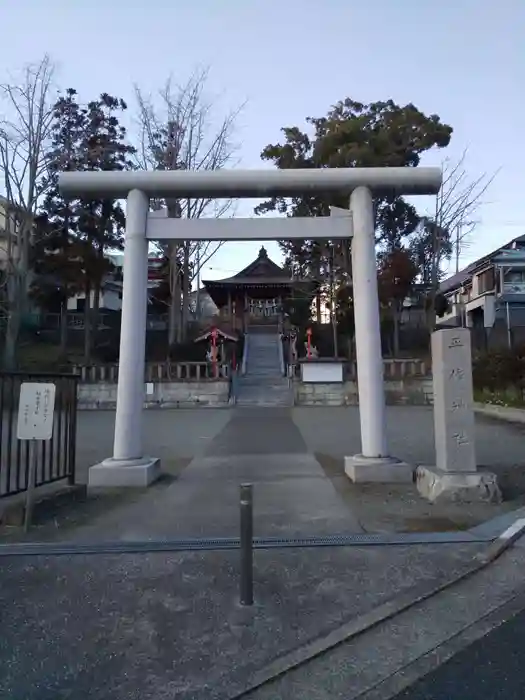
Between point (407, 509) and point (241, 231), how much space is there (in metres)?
4.45

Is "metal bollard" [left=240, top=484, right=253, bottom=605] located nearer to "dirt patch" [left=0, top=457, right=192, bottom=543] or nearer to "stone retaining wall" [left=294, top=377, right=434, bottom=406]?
"dirt patch" [left=0, top=457, right=192, bottom=543]

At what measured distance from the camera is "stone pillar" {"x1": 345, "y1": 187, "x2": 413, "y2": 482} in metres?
8.41

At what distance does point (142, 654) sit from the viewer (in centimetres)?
354

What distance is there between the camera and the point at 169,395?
26.6 metres

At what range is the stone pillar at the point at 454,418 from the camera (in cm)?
726

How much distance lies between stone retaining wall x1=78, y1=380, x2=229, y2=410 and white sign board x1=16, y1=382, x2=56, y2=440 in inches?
792

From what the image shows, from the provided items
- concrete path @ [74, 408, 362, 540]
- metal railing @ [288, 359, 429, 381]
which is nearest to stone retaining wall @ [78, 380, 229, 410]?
metal railing @ [288, 359, 429, 381]

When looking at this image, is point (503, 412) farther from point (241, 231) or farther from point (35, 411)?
point (35, 411)

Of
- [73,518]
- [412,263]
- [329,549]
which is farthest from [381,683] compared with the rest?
[412,263]

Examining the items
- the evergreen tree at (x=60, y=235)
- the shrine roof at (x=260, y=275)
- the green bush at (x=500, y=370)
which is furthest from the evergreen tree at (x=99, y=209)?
the green bush at (x=500, y=370)

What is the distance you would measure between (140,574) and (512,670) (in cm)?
283

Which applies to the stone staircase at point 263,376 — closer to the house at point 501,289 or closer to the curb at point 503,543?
the house at point 501,289

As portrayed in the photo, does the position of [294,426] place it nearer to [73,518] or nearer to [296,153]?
[73,518]

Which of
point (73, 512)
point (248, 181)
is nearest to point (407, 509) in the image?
point (73, 512)
